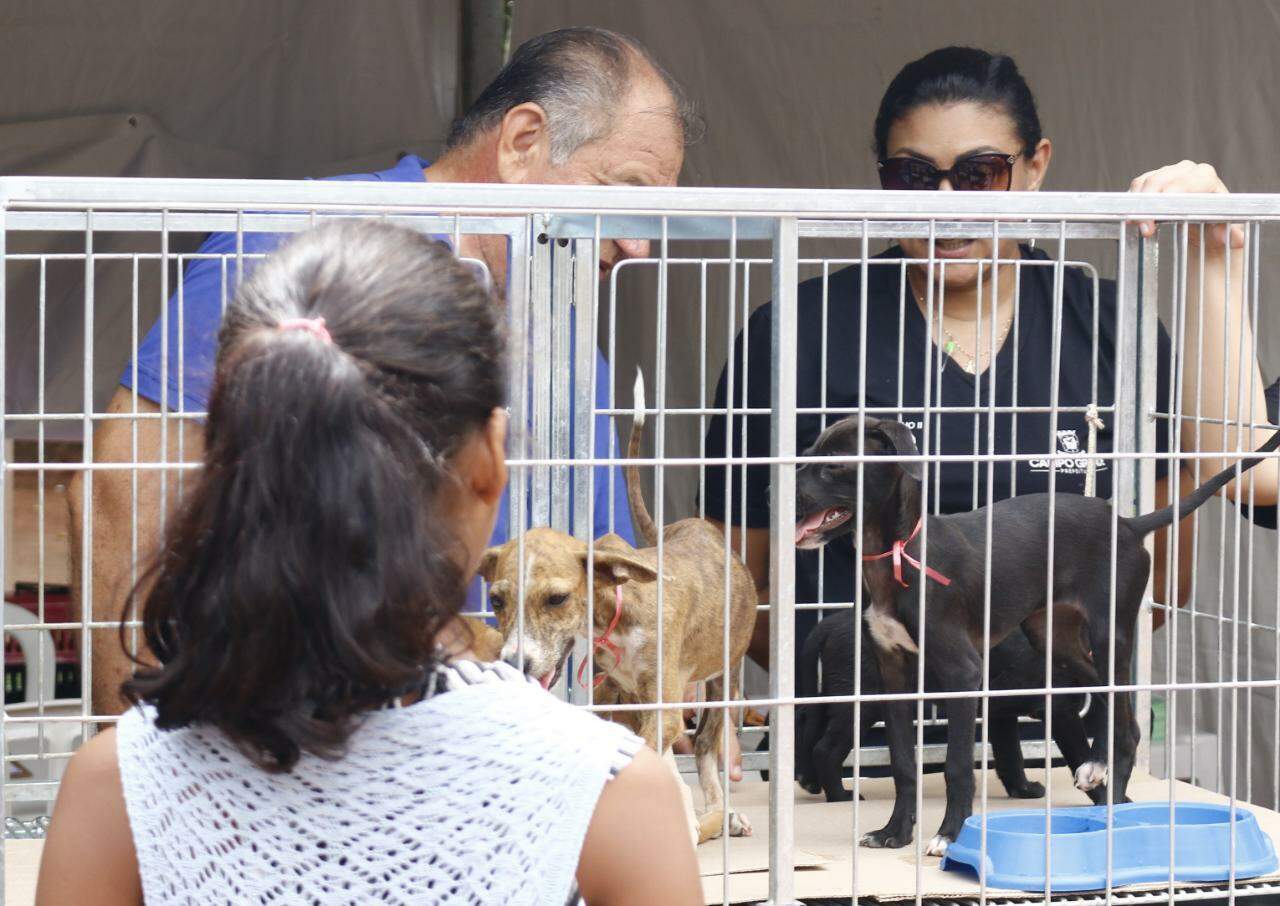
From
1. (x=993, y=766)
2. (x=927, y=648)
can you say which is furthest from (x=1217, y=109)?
(x=927, y=648)

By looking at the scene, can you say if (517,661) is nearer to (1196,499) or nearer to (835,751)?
(835,751)

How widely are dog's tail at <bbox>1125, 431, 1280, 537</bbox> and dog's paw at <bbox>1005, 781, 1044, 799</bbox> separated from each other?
0.39 m

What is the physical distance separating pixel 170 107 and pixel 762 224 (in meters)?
2.29

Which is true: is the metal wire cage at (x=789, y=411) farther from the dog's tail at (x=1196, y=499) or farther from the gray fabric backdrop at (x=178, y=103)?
the gray fabric backdrop at (x=178, y=103)

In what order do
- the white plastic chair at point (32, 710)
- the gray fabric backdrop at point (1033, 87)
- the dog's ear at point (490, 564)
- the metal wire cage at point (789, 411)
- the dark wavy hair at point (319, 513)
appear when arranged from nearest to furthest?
the dark wavy hair at point (319, 513) < the metal wire cage at point (789, 411) < the dog's ear at point (490, 564) < the white plastic chair at point (32, 710) < the gray fabric backdrop at point (1033, 87)

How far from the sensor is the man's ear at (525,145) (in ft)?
6.81

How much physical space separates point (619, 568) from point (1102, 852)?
1.91 ft

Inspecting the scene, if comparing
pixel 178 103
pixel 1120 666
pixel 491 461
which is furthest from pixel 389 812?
pixel 178 103

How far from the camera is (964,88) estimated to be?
96.2 inches

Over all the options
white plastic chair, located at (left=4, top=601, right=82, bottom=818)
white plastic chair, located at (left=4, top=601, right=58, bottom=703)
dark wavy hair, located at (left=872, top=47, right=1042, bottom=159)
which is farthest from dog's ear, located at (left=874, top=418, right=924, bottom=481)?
white plastic chair, located at (left=4, top=601, right=58, bottom=703)

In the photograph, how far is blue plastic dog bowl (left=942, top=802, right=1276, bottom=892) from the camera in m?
1.55

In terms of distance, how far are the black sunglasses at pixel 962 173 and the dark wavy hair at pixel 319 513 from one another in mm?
1723

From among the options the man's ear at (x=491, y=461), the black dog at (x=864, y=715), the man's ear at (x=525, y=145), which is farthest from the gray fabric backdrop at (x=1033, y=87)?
the man's ear at (x=491, y=461)

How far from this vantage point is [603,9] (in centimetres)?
351
